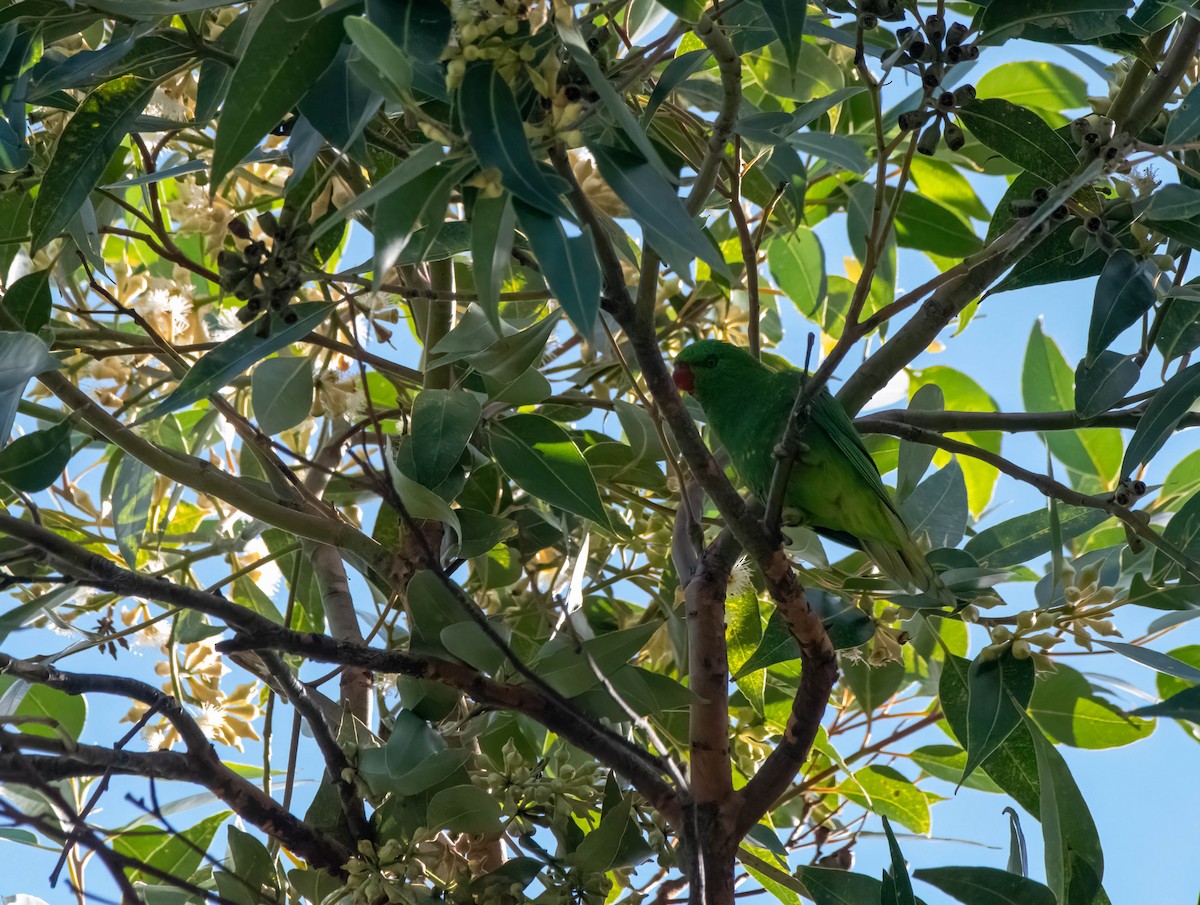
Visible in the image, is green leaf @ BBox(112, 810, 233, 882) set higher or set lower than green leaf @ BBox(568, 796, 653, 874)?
higher

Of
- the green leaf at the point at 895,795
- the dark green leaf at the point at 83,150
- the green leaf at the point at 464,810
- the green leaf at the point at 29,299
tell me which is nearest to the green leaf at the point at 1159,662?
the green leaf at the point at 895,795

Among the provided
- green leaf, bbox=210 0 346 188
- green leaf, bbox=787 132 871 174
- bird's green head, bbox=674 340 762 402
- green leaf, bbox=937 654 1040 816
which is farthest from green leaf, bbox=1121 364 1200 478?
green leaf, bbox=210 0 346 188

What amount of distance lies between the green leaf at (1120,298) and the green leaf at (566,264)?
0.95 meters

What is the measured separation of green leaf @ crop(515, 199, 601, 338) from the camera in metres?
1.14

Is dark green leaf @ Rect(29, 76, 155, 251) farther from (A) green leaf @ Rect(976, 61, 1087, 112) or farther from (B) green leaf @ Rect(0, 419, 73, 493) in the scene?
(A) green leaf @ Rect(976, 61, 1087, 112)

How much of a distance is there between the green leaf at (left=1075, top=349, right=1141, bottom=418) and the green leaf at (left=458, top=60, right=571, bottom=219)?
1.11 m

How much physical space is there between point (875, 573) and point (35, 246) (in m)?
1.83

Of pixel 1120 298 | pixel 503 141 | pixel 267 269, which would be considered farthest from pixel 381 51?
pixel 1120 298

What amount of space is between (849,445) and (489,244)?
122 cm

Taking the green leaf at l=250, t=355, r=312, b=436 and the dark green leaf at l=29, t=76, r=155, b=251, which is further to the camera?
the green leaf at l=250, t=355, r=312, b=436

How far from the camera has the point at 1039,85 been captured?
2.65m

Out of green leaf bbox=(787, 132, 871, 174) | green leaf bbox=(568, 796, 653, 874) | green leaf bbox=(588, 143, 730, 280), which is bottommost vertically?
green leaf bbox=(568, 796, 653, 874)

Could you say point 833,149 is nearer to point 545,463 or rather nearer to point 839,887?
point 545,463

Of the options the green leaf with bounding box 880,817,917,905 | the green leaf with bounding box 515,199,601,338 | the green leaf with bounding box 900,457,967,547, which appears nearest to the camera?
the green leaf with bounding box 515,199,601,338
